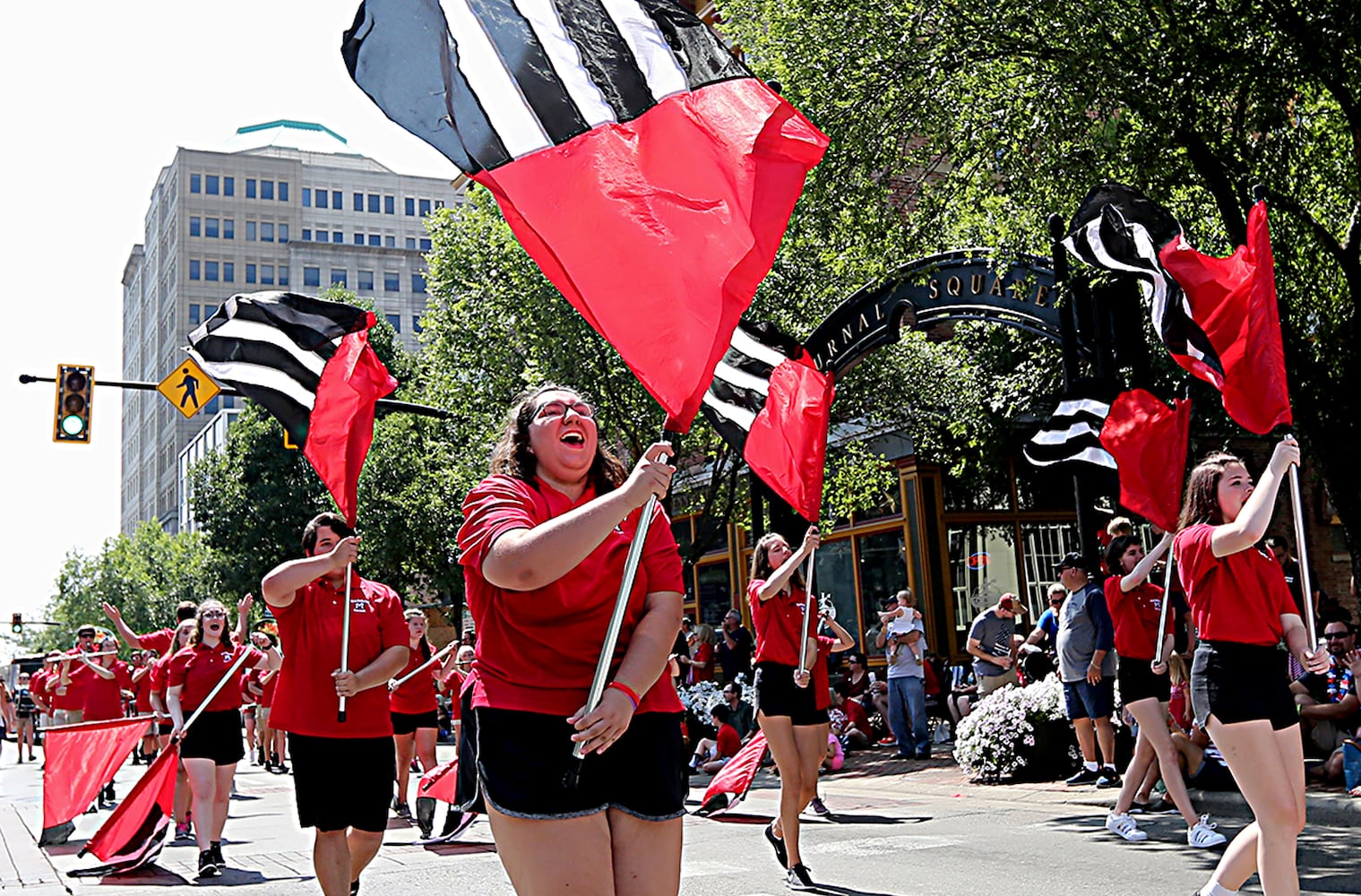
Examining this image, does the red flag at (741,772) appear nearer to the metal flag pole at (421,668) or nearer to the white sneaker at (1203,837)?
the white sneaker at (1203,837)

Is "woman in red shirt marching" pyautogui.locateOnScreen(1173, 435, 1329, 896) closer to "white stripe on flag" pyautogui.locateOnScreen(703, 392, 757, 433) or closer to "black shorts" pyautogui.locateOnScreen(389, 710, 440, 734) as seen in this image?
"white stripe on flag" pyautogui.locateOnScreen(703, 392, 757, 433)

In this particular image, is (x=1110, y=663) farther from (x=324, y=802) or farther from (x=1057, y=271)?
(x=324, y=802)

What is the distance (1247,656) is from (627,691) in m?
3.27

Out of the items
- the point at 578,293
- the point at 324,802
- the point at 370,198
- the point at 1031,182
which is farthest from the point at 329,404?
the point at 370,198

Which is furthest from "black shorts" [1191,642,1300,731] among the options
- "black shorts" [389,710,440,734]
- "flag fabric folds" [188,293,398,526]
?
"black shorts" [389,710,440,734]

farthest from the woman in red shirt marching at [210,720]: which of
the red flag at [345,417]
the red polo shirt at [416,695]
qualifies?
the red flag at [345,417]

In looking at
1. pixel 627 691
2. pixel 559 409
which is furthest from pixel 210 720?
pixel 627 691

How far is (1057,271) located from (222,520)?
115 ft

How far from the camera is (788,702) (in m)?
8.12

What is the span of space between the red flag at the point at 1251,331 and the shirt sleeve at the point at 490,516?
4.18 m

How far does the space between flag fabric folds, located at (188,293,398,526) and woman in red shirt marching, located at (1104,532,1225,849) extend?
507 cm

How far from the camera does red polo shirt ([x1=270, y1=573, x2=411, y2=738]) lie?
6.14 meters

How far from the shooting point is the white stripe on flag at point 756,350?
8.21 meters

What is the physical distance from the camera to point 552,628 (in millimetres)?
3465
